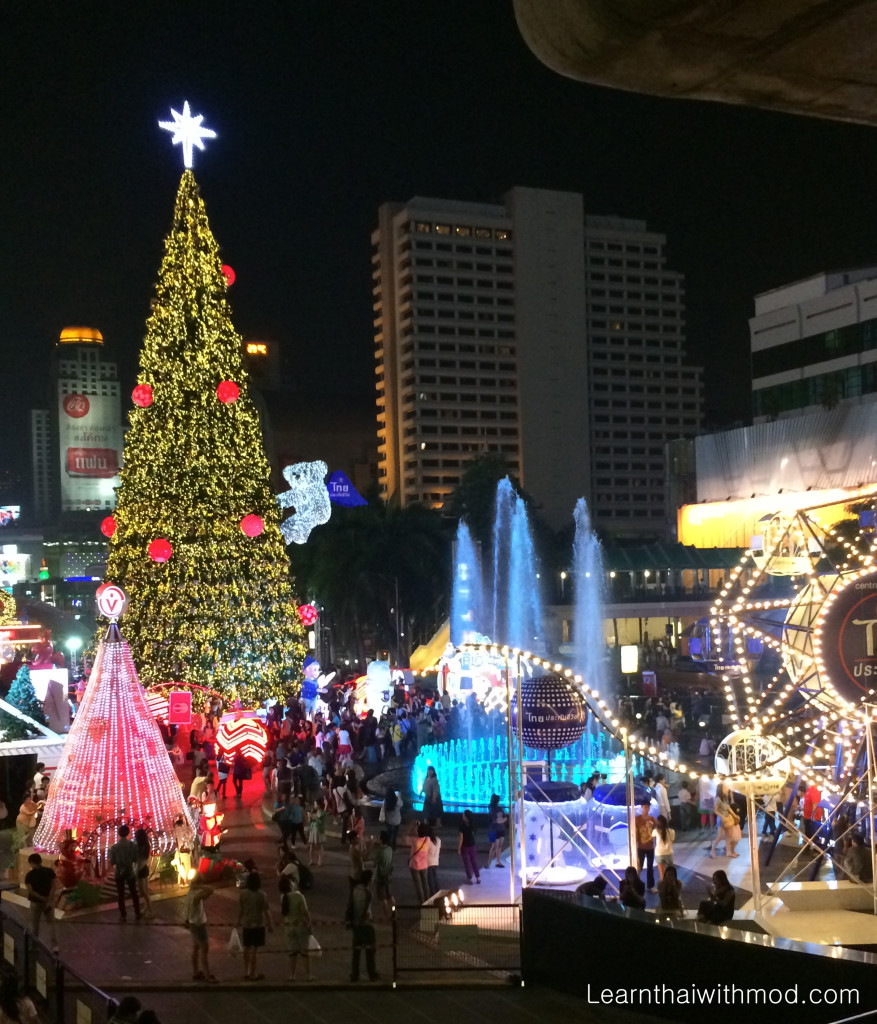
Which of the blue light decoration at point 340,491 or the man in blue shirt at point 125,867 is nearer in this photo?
the man in blue shirt at point 125,867

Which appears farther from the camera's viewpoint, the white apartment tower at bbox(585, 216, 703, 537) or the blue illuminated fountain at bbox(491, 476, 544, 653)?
the white apartment tower at bbox(585, 216, 703, 537)

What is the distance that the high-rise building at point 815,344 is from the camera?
2466 inches

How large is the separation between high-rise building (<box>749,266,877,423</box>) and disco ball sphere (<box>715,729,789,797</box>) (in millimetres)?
53126

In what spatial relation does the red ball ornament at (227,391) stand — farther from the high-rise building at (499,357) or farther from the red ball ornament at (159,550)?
the high-rise building at (499,357)

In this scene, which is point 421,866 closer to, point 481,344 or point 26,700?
point 26,700

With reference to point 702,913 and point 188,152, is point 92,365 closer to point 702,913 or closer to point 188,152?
point 188,152

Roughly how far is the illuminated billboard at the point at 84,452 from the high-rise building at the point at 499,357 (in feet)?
183

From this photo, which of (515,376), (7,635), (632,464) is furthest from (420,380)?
(7,635)

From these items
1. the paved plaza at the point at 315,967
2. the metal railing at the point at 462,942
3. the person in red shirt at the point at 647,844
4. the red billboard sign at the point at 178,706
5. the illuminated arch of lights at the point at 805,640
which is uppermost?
the illuminated arch of lights at the point at 805,640

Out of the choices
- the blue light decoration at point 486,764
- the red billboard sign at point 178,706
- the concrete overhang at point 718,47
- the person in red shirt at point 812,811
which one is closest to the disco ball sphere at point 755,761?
Result: the person in red shirt at point 812,811

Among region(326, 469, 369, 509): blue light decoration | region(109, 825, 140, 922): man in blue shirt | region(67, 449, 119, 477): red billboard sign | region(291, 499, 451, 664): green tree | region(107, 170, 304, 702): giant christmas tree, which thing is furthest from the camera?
region(67, 449, 119, 477): red billboard sign

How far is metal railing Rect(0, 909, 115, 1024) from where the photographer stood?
8.30 m

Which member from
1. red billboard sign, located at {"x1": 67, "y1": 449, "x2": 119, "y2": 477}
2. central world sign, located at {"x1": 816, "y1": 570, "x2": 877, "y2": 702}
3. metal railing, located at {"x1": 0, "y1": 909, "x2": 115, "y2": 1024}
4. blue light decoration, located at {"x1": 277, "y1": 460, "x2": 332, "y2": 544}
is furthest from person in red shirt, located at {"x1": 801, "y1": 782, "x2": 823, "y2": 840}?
red billboard sign, located at {"x1": 67, "y1": 449, "x2": 119, "y2": 477}

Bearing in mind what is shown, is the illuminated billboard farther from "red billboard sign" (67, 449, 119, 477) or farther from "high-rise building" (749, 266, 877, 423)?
"high-rise building" (749, 266, 877, 423)
